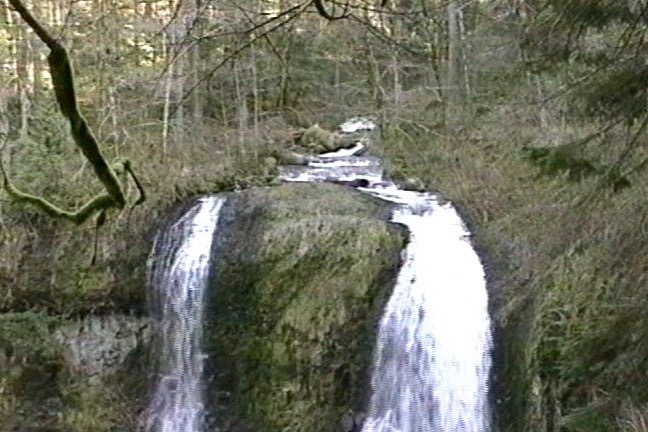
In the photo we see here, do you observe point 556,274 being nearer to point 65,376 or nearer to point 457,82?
point 65,376

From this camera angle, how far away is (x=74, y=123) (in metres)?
2.07

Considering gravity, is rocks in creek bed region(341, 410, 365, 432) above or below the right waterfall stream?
below

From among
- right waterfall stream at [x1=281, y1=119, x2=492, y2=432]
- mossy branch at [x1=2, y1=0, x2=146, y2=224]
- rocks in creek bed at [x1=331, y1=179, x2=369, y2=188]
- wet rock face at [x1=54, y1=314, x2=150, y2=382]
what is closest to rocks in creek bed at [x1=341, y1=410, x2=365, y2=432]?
right waterfall stream at [x1=281, y1=119, x2=492, y2=432]

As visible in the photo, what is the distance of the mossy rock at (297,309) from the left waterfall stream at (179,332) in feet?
0.75

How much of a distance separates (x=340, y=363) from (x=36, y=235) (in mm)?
4733

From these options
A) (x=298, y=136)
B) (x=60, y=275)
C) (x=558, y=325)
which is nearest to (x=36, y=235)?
(x=60, y=275)

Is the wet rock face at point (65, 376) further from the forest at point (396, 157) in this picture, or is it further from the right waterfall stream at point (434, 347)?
the right waterfall stream at point (434, 347)

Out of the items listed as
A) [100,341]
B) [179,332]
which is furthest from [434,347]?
[100,341]

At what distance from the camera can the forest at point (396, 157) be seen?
5309mm

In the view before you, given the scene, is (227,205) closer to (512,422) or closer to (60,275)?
(60,275)

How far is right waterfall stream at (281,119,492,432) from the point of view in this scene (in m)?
9.08

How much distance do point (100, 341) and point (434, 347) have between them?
4.55 meters

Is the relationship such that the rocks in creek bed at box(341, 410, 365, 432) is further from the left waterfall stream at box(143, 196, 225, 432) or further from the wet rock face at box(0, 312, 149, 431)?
the wet rock face at box(0, 312, 149, 431)

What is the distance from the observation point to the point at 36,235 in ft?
36.8
